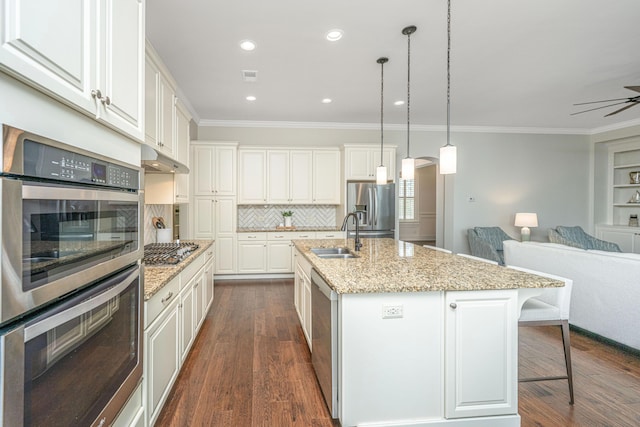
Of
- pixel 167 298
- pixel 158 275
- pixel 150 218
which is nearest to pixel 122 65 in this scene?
pixel 158 275

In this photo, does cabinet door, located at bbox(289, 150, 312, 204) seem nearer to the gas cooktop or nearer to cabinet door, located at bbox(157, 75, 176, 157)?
the gas cooktop

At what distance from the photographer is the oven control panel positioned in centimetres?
75

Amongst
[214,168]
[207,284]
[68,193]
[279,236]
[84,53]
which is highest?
[214,168]

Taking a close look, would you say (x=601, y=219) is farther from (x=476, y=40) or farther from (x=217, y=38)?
(x=217, y=38)

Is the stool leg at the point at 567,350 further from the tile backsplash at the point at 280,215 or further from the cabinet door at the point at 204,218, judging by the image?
the cabinet door at the point at 204,218

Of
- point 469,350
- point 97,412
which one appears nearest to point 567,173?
point 469,350

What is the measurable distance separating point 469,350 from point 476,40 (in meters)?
2.78

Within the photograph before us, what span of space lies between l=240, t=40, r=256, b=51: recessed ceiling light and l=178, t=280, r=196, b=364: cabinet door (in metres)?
2.24


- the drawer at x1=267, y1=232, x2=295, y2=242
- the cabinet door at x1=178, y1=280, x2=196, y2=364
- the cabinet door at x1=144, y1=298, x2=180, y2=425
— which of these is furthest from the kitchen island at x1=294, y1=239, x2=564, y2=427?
the drawer at x1=267, y1=232, x2=295, y2=242

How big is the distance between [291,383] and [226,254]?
341 cm

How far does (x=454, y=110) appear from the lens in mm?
5328

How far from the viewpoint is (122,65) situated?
1.28 m

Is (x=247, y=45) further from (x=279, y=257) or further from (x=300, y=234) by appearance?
(x=279, y=257)

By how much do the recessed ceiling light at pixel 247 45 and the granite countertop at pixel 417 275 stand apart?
208 centimetres
